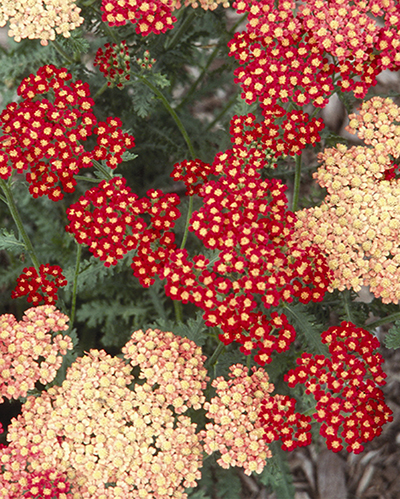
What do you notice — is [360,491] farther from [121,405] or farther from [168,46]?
[168,46]

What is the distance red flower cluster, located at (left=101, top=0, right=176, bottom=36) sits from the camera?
104 inches

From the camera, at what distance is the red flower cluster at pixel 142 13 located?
8.65ft

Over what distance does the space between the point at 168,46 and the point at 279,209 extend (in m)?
1.61

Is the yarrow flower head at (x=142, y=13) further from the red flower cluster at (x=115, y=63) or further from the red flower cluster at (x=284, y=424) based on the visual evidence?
the red flower cluster at (x=284, y=424)

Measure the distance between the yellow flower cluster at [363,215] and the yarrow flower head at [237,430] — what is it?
719mm

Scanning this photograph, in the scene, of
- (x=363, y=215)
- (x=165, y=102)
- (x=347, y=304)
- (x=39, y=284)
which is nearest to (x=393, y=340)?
(x=347, y=304)

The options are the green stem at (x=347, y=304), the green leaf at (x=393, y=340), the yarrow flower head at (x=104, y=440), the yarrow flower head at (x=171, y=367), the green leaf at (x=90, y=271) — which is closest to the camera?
the yarrow flower head at (x=104, y=440)

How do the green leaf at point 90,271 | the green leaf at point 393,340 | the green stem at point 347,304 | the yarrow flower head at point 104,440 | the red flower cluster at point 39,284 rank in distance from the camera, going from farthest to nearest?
1. the green leaf at point 90,271
2. the green stem at point 347,304
3. the red flower cluster at point 39,284
4. the green leaf at point 393,340
5. the yarrow flower head at point 104,440

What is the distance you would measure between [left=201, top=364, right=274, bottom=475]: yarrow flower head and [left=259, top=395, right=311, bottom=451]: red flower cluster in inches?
1.8

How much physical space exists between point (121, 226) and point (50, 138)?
57cm

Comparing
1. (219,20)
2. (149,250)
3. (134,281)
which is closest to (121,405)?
(149,250)

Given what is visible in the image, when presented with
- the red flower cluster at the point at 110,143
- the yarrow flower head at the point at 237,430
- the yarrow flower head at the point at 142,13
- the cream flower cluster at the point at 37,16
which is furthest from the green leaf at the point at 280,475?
the cream flower cluster at the point at 37,16

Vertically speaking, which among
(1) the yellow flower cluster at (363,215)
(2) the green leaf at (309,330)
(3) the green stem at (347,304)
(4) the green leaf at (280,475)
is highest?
(1) the yellow flower cluster at (363,215)

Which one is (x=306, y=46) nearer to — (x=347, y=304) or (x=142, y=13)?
(x=142, y=13)
